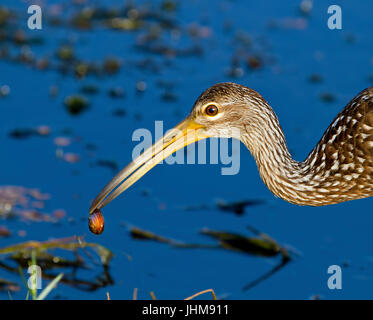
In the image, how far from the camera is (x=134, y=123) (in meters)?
9.59

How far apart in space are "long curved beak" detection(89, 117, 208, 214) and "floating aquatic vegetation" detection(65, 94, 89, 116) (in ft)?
14.1

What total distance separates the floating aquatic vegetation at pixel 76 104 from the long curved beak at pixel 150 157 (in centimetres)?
429

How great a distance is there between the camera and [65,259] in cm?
748

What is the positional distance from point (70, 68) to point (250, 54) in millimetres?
2599

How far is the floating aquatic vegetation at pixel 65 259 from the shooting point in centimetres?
732

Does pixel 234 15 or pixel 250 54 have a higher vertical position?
pixel 234 15

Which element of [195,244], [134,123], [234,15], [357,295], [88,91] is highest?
[234,15]

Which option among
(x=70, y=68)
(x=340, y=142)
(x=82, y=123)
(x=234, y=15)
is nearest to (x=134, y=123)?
(x=82, y=123)

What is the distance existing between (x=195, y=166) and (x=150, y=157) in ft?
11.6

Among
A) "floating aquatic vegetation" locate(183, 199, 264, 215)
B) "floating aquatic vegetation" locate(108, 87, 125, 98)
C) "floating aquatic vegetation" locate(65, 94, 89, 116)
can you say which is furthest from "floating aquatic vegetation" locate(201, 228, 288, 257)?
"floating aquatic vegetation" locate(108, 87, 125, 98)

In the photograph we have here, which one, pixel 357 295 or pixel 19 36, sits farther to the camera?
pixel 19 36

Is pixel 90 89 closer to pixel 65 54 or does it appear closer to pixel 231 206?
pixel 65 54

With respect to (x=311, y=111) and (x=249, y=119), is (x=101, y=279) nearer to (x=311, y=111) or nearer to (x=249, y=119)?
(x=249, y=119)

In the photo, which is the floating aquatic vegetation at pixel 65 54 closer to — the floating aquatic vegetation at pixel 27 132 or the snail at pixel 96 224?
the floating aquatic vegetation at pixel 27 132
